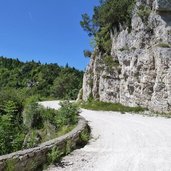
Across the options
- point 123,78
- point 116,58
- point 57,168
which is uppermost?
point 116,58

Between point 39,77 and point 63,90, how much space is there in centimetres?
1578

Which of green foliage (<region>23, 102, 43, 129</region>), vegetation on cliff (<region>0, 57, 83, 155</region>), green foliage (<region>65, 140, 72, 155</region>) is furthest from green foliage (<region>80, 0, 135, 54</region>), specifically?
green foliage (<region>65, 140, 72, 155</region>)

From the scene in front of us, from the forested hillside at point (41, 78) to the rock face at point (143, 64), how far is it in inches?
1386

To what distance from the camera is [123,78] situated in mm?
34344

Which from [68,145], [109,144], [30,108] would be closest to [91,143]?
[109,144]

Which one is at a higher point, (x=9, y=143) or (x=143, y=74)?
(x=143, y=74)

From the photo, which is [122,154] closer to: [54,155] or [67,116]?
[54,155]

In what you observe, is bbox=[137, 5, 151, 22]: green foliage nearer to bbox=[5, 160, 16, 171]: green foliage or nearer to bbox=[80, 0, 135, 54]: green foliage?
bbox=[80, 0, 135, 54]: green foliage

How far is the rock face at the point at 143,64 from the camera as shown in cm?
2675

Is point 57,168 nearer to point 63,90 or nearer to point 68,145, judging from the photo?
point 68,145

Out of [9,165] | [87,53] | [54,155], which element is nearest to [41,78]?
[87,53]

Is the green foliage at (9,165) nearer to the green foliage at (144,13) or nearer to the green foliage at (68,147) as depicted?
the green foliage at (68,147)

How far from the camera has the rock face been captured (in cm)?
2675

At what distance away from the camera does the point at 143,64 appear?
2981 cm
